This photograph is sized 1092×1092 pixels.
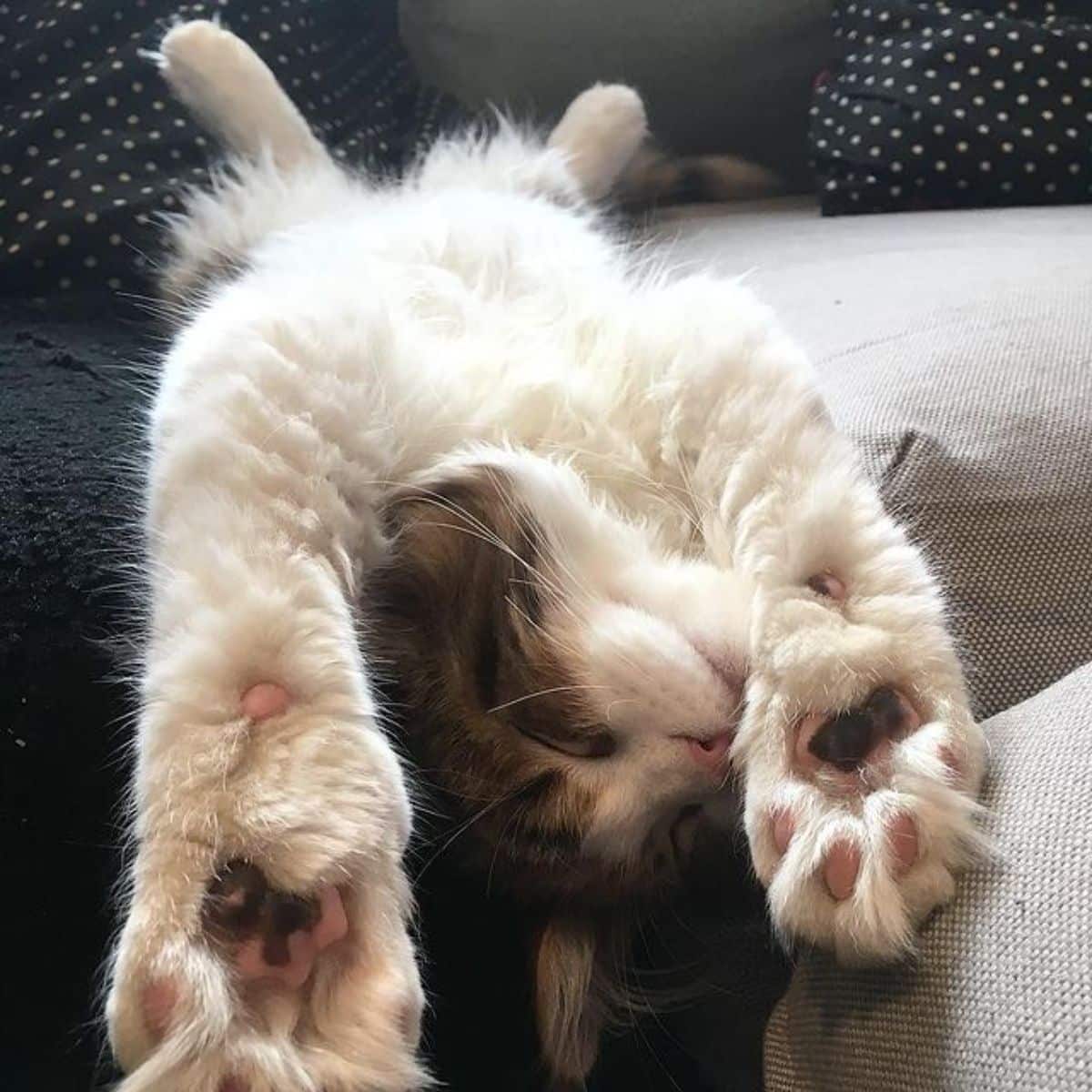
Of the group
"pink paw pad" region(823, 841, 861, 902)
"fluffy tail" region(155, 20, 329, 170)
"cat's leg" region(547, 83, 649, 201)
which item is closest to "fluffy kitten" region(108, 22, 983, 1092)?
"pink paw pad" region(823, 841, 861, 902)

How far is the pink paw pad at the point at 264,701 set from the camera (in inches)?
25.6

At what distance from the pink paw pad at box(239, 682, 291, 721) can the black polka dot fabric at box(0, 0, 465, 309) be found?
0.99 m

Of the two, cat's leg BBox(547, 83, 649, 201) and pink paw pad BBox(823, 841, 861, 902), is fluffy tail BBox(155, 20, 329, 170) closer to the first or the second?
cat's leg BBox(547, 83, 649, 201)

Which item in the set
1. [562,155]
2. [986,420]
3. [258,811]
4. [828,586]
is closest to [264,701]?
[258,811]

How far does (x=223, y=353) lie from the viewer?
881 mm

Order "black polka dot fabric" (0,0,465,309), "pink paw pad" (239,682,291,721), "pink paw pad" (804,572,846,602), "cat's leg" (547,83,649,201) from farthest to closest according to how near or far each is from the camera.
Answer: "cat's leg" (547,83,649,201) → "black polka dot fabric" (0,0,465,309) → "pink paw pad" (804,572,846,602) → "pink paw pad" (239,682,291,721)

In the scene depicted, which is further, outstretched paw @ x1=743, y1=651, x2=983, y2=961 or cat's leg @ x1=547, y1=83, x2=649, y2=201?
cat's leg @ x1=547, y1=83, x2=649, y2=201

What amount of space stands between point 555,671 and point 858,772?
256 mm

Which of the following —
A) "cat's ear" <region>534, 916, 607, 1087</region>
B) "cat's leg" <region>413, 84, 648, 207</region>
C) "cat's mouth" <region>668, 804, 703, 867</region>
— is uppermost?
"cat's leg" <region>413, 84, 648, 207</region>

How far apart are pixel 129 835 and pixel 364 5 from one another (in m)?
1.62

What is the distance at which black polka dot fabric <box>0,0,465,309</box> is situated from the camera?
1463 mm

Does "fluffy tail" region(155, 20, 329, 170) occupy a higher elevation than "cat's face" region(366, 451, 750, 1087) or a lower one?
higher

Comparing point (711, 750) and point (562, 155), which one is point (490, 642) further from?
point (562, 155)

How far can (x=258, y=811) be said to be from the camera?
60 centimetres
